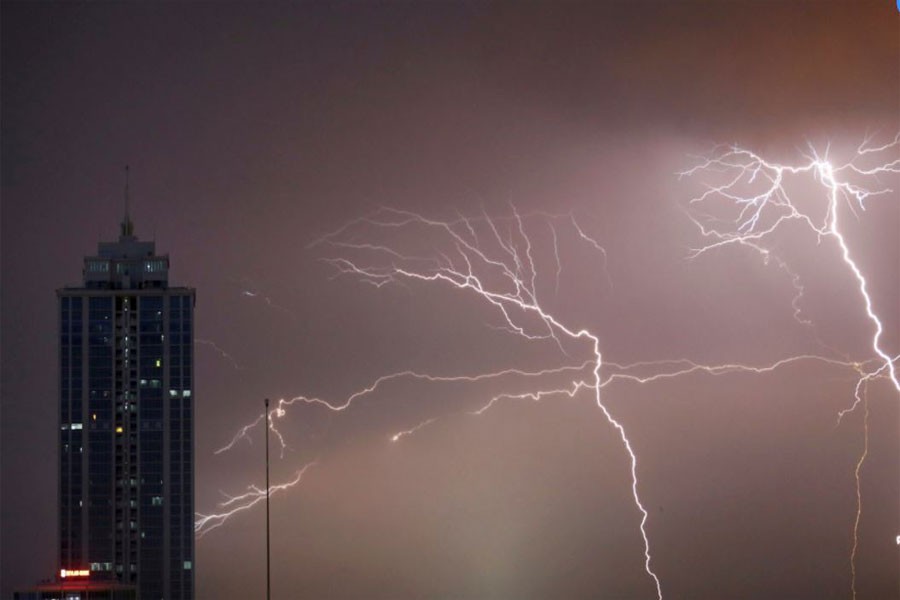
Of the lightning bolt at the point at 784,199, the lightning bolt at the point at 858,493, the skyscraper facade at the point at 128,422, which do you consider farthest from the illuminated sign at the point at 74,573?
the lightning bolt at the point at 858,493

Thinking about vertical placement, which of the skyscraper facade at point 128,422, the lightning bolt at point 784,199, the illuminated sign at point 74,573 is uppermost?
the lightning bolt at point 784,199

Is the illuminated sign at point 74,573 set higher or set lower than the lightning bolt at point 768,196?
lower

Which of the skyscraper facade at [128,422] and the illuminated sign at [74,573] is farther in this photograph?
the skyscraper facade at [128,422]

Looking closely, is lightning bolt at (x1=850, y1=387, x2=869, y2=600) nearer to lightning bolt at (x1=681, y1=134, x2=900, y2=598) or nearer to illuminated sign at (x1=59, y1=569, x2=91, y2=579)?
lightning bolt at (x1=681, y1=134, x2=900, y2=598)

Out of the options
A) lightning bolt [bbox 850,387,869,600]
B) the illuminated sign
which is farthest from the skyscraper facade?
lightning bolt [bbox 850,387,869,600]

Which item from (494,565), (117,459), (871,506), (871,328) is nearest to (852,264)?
(871,328)

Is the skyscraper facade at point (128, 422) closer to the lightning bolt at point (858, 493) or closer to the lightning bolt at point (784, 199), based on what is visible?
the lightning bolt at point (784, 199)

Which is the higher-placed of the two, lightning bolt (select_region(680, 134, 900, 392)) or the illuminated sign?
lightning bolt (select_region(680, 134, 900, 392))

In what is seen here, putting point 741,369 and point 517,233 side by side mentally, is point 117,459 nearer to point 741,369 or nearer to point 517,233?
point 517,233
